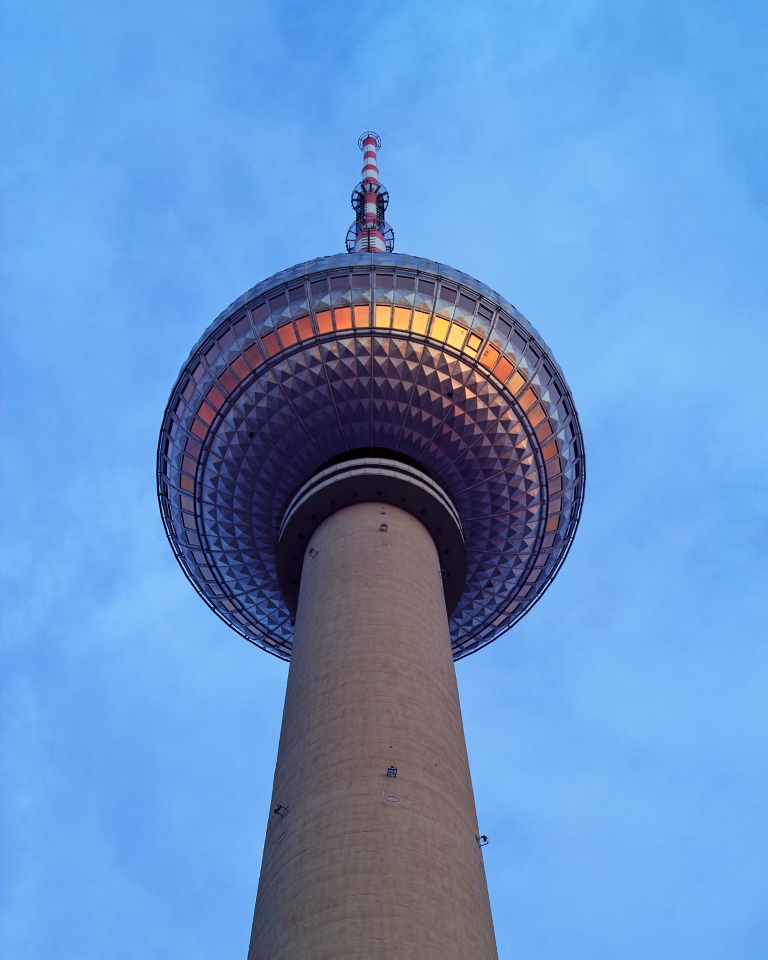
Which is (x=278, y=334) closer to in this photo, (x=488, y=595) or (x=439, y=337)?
(x=439, y=337)

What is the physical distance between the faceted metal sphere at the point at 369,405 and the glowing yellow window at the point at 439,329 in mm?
39

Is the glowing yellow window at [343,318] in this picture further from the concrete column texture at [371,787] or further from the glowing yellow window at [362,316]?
the concrete column texture at [371,787]

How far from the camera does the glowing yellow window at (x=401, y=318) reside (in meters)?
29.0

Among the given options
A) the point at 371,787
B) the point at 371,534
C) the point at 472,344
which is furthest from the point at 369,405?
the point at 371,787

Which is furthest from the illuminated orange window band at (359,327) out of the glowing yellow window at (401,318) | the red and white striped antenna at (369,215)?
the red and white striped antenna at (369,215)

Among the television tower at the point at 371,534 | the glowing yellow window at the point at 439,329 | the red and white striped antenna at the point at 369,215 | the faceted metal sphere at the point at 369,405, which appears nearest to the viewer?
the television tower at the point at 371,534

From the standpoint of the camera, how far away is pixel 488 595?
3572cm

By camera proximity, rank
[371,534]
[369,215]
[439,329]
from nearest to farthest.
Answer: [371,534] → [439,329] → [369,215]

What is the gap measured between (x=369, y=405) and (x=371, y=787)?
543 inches

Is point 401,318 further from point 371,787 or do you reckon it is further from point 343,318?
point 371,787

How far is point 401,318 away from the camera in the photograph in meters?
29.1

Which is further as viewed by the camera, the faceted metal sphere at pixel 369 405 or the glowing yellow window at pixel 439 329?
the glowing yellow window at pixel 439 329

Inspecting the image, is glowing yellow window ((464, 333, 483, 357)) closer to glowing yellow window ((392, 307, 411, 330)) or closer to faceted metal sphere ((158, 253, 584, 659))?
faceted metal sphere ((158, 253, 584, 659))

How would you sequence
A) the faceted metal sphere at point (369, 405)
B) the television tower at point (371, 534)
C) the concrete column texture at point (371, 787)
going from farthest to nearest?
the faceted metal sphere at point (369, 405) < the television tower at point (371, 534) < the concrete column texture at point (371, 787)
